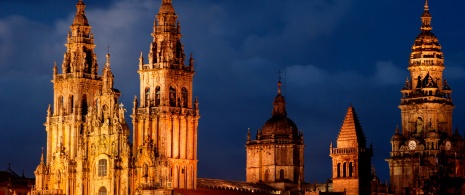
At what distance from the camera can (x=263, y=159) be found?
177m

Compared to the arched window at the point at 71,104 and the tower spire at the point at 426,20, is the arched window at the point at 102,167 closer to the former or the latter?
the arched window at the point at 71,104

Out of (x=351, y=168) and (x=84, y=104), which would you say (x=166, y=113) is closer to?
(x=84, y=104)

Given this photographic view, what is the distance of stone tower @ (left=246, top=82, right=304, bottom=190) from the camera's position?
175250mm

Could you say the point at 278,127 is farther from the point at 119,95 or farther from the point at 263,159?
the point at 119,95

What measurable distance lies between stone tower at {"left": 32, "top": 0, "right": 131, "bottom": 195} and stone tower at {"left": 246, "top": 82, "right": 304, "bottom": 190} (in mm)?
29034

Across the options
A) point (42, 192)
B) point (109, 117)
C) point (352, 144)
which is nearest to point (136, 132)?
point (109, 117)

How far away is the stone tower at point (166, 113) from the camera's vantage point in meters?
145

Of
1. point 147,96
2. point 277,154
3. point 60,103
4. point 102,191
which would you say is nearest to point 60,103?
point 60,103

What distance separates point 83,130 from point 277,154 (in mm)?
32550

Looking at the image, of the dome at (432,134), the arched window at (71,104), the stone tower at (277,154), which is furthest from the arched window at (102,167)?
the dome at (432,134)

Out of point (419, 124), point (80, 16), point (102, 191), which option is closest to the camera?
point (102, 191)

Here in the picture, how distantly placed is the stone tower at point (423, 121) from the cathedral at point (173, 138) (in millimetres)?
119

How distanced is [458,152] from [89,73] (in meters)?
43.9

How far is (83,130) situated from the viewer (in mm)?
153000
